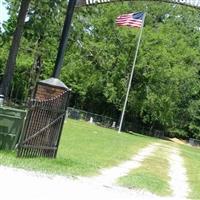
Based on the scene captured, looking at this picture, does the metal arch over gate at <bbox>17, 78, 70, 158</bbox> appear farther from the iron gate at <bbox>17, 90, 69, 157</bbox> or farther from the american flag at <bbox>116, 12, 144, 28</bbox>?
the american flag at <bbox>116, 12, 144, 28</bbox>

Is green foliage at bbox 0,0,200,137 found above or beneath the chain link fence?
above

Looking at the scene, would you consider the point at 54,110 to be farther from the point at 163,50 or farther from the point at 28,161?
Result: the point at 163,50

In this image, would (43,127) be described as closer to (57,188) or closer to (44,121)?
(44,121)

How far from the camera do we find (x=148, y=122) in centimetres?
7944

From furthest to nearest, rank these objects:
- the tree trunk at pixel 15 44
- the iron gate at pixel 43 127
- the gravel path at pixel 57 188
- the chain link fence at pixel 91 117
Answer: the chain link fence at pixel 91 117, the tree trunk at pixel 15 44, the iron gate at pixel 43 127, the gravel path at pixel 57 188

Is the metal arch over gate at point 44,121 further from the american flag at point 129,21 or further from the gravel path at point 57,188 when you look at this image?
the american flag at point 129,21

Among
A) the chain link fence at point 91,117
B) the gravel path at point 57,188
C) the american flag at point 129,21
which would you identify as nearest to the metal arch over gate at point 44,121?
the gravel path at point 57,188

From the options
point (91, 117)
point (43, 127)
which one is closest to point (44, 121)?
point (43, 127)

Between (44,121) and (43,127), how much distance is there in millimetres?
149

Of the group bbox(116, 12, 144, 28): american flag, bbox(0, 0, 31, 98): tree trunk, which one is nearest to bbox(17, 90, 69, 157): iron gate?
bbox(0, 0, 31, 98): tree trunk

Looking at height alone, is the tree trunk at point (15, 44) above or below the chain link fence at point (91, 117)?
above

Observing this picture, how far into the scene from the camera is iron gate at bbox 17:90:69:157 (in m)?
13.8

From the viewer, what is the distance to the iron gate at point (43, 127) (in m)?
13.8

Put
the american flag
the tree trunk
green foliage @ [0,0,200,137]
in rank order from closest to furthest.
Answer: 1. the tree trunk
2. the american flag
3. green foliage @ [0,0,200,137]
